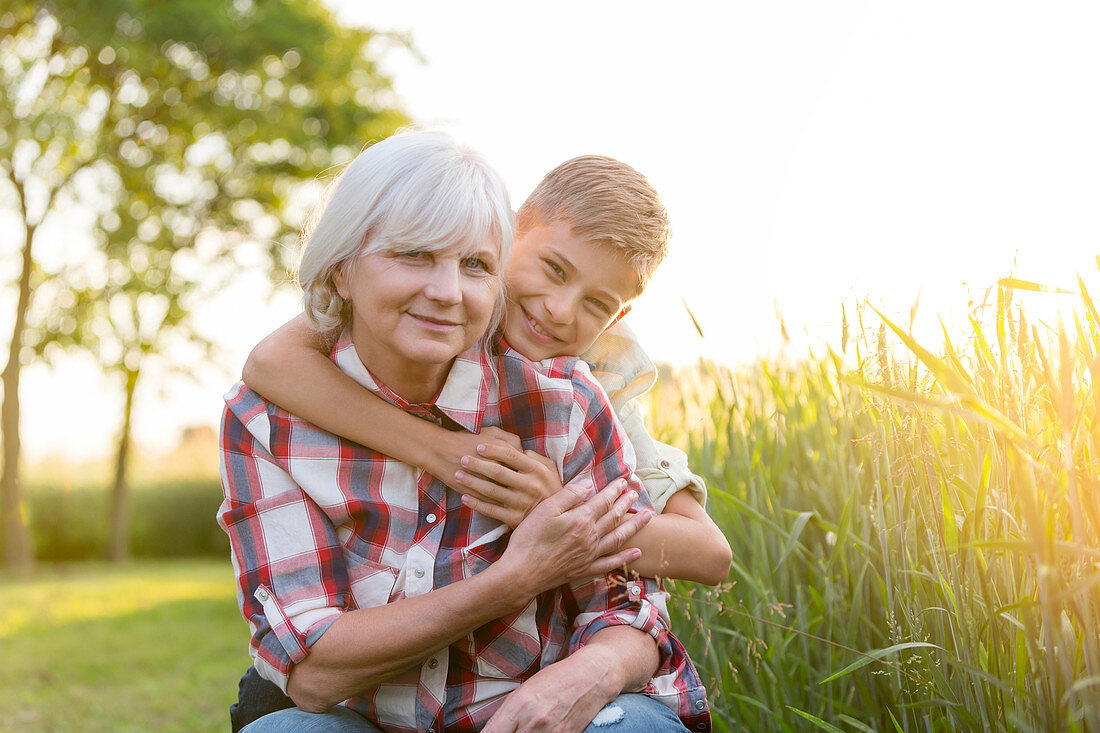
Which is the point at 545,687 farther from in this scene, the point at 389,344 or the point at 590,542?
the point at 389,344

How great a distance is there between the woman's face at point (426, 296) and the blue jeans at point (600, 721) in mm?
660

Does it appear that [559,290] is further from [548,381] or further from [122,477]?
[122,477]

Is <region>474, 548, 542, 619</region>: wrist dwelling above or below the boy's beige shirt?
below

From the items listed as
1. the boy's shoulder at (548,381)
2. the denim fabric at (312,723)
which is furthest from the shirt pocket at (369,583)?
the boy's shoulder at (548,381)

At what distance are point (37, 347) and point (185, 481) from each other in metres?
4.11

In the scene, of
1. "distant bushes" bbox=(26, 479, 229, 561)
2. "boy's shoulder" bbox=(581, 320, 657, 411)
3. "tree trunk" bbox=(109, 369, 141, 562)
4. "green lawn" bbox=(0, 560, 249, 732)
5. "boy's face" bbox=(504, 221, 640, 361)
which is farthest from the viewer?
Result: "distant bushes" bbox=(26, 479, 229, 561)

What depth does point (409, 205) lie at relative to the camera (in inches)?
65.6

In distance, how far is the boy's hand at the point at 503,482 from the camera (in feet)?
5.66

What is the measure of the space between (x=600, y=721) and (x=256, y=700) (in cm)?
84

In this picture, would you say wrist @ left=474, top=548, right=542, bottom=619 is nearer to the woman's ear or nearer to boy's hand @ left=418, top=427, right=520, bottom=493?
boy's hand @ left=418, top=427, right=520, bottom=493

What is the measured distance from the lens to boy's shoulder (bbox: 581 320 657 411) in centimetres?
216

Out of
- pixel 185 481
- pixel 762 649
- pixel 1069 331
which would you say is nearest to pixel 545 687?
pixel 762 649

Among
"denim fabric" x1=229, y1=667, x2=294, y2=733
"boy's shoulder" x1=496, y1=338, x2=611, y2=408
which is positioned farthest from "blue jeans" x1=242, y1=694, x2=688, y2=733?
"boy's shoulder" x1=496, y1=338, x2=611, y2=408

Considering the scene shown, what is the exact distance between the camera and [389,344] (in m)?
1.74
